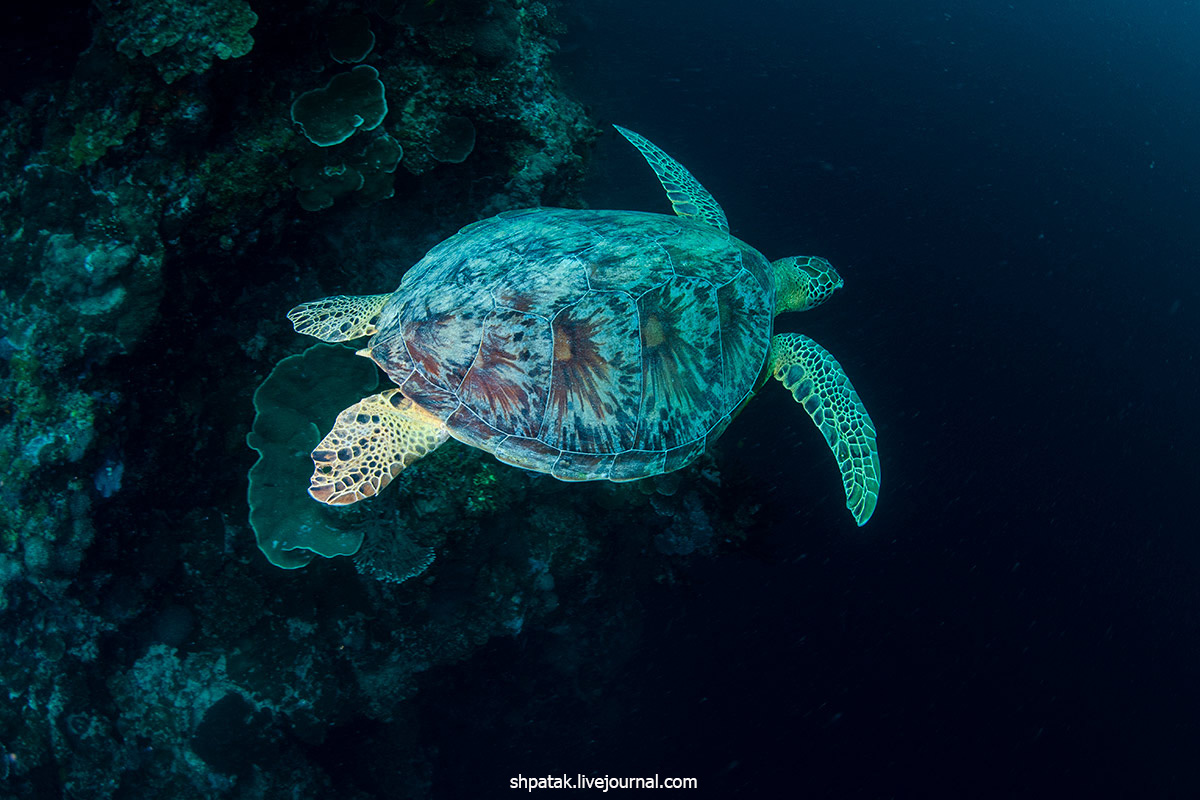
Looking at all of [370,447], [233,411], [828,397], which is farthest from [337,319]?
[828,397]

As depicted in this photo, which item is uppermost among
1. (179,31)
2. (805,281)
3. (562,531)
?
(179,31)

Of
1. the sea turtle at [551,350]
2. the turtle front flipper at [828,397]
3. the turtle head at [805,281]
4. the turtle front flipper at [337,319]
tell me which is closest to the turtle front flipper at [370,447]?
the sea turtle at [551,350]

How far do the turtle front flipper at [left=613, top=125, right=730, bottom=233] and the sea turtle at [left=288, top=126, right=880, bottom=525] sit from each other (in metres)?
0.95

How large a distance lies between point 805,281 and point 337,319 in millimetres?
2706

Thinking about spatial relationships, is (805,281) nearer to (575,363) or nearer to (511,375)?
(575,363)

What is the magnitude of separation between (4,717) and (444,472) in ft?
8.34

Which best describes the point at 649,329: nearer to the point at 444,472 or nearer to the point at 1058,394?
the point at 444,472

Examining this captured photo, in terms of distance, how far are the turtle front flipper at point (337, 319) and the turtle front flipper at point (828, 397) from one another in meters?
2.16

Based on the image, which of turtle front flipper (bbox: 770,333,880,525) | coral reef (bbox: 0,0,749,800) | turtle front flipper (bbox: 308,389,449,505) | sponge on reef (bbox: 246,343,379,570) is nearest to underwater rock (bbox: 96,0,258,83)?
coral reef (bbox: 0,0,749,800)

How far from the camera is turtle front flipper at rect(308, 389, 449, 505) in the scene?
2.00 metres

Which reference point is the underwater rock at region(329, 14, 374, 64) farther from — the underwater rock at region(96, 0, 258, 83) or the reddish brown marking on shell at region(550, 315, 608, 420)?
the reddish brown marking on shell at region(550, 315, 608, 420)

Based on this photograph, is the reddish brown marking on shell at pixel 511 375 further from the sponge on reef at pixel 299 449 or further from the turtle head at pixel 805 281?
the turtle head at pixel 805 281

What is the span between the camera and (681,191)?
3.43 meters

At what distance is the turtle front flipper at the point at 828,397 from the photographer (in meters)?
2.68
